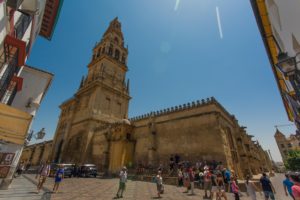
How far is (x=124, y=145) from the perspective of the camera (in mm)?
18766

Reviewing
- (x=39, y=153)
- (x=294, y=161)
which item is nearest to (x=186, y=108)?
(x=294, y=161)

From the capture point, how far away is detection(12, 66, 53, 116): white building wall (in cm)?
914

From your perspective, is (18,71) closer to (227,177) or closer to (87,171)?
(227,177)

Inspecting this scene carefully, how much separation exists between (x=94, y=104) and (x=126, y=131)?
29.9 ft

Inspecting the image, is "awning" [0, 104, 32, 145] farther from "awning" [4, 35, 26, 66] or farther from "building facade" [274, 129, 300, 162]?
"building facade" [274, 129, 300, 162]

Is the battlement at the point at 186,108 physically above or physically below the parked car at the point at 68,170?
above

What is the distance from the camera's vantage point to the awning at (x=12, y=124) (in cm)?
426

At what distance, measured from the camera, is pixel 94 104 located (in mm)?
25516

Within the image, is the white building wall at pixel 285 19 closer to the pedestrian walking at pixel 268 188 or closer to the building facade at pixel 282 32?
the building facade at pixel 282 32

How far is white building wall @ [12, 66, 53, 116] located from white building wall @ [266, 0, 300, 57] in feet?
43.5

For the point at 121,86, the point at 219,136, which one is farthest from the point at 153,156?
the point at 121,86

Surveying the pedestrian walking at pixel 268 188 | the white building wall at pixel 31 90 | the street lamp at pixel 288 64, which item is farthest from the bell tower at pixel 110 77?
the street lamp at pixel 288 64

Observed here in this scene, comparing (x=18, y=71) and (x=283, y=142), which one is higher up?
(x=283, y=142)

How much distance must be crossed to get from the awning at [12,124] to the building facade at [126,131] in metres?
14.1
